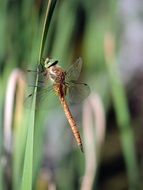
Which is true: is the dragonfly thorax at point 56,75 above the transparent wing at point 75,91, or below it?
above

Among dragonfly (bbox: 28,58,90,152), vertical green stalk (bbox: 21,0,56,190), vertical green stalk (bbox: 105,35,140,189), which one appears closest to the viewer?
vertical green stalk (bbox: 21,0,56,190)

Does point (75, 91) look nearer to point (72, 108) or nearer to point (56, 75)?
point (56, 75)

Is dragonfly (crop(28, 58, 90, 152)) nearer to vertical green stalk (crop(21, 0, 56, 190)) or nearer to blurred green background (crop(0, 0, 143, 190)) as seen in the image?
blurred green background (crop(0, 0, 143, 190))

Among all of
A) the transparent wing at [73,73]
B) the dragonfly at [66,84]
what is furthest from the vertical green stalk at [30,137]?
the transparent wing at [73,73]

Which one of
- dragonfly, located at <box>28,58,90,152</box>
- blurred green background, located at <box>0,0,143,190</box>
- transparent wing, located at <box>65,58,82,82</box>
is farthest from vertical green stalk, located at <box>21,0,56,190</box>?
transparent wing, located at <box>65,58,82,82</box>

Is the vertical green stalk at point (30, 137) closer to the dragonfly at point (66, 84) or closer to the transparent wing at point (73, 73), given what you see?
the dragonfly at point (66, 84)

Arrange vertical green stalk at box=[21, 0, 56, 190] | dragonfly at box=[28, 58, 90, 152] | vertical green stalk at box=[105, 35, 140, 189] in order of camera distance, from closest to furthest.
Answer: vertical green stalk at box=[21, 0, 56, 190] → dragonfly at box=[28, 58, 90, 152] → vertical green stalk at box=[105, 35, 140, 189]
